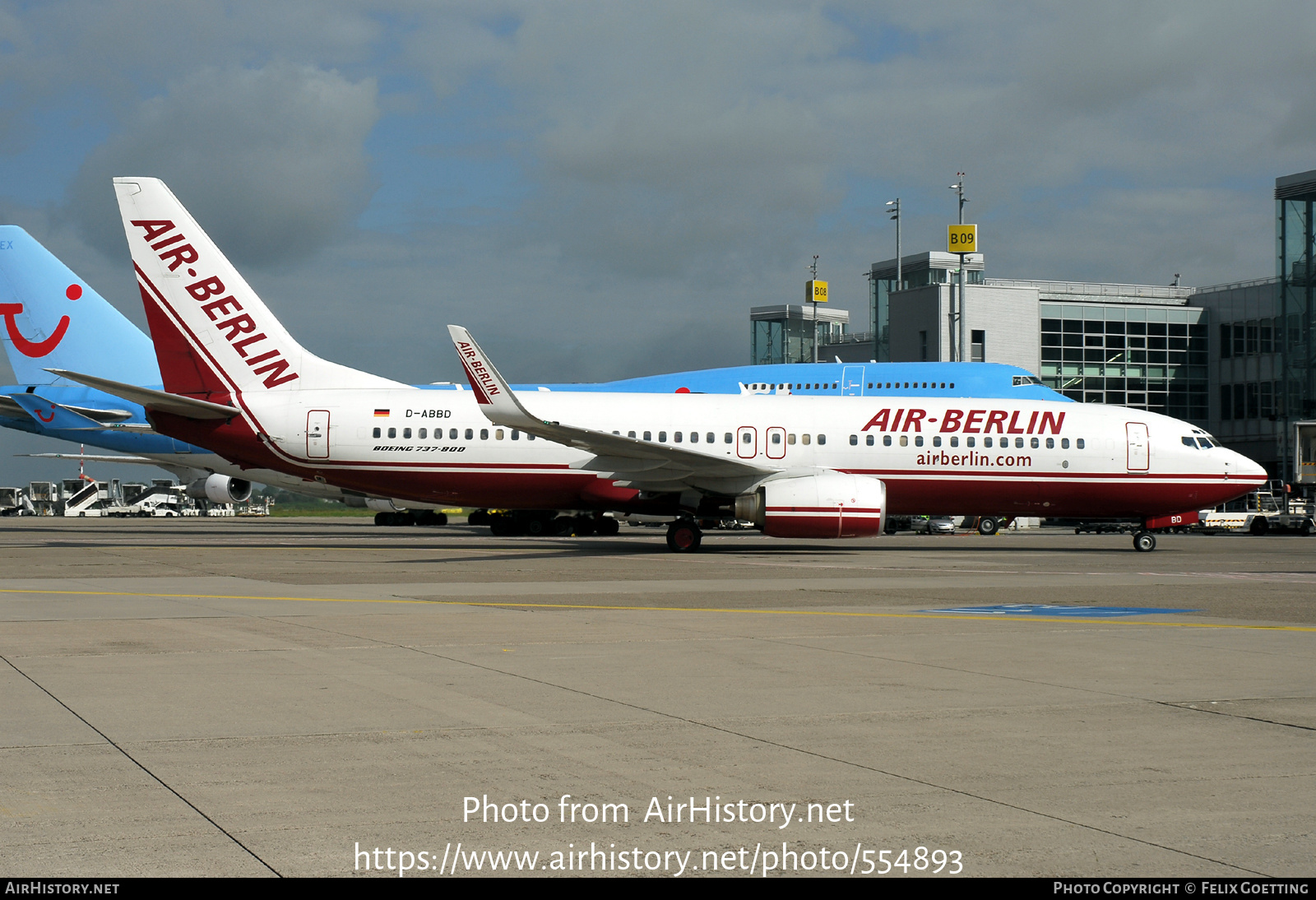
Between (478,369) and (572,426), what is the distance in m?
3.95

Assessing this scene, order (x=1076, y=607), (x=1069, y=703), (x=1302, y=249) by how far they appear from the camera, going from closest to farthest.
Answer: (x=1069, y=703), (x=1076, y=607), (x=1302, y=249)

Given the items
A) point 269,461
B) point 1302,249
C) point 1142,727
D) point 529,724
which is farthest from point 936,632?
point 1302,249

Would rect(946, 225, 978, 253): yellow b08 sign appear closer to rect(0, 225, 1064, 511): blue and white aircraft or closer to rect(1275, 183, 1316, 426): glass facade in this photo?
rect(1275, 183, 1316, 426): glass facade

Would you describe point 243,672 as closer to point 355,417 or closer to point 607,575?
point 607,575

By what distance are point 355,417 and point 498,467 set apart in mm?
3682

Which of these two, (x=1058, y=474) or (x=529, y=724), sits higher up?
(x=1058, y=474)

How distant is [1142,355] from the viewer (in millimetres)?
85875

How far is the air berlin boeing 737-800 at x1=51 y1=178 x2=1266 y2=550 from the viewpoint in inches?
1142

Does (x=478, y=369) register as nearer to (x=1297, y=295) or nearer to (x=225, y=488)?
(x=225, y=488)

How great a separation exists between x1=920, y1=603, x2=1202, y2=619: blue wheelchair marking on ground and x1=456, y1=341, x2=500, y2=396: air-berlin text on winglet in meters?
13.0

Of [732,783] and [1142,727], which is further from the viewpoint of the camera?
[1142,727]

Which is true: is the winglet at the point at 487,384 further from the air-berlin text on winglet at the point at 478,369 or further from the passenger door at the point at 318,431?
the passenger door at the point at 318,431

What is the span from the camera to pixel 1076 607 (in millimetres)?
14859
